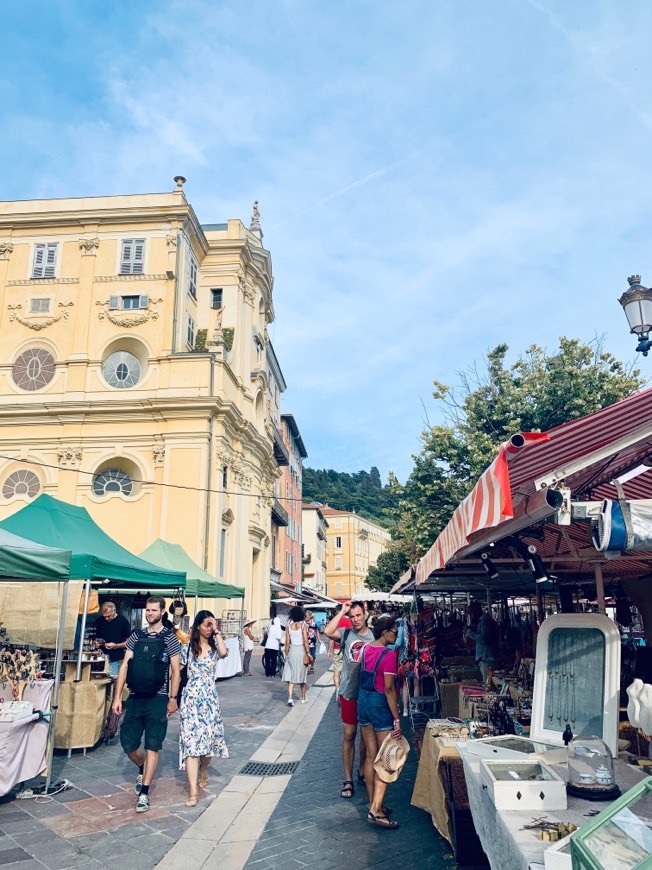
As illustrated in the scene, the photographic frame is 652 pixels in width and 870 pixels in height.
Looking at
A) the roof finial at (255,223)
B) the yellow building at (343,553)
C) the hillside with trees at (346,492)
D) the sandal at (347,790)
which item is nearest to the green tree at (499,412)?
the sandal at (347,790)

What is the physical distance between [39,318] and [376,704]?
2446 cm

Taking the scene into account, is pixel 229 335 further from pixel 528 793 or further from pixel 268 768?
pixel 528 793

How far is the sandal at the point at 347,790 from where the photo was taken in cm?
595

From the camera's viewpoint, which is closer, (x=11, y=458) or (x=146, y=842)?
(x=146, y=842)

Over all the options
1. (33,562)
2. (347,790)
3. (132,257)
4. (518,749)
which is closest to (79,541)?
(33,562)

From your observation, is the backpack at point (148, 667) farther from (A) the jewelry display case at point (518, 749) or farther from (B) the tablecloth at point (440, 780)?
(A) the jewelry display case at point (518, 749)

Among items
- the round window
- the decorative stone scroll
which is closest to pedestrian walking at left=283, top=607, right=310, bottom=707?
the round window

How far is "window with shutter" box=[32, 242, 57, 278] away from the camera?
2617 centimetres

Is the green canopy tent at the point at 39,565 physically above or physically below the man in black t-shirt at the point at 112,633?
above

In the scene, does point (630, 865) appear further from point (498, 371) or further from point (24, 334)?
point (24, 334)

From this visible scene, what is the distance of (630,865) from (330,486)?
107398mm

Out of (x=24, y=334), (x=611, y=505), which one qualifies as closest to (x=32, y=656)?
(x=611, y=505)

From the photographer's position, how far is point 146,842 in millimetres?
4898

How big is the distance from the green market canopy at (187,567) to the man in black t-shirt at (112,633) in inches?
132
